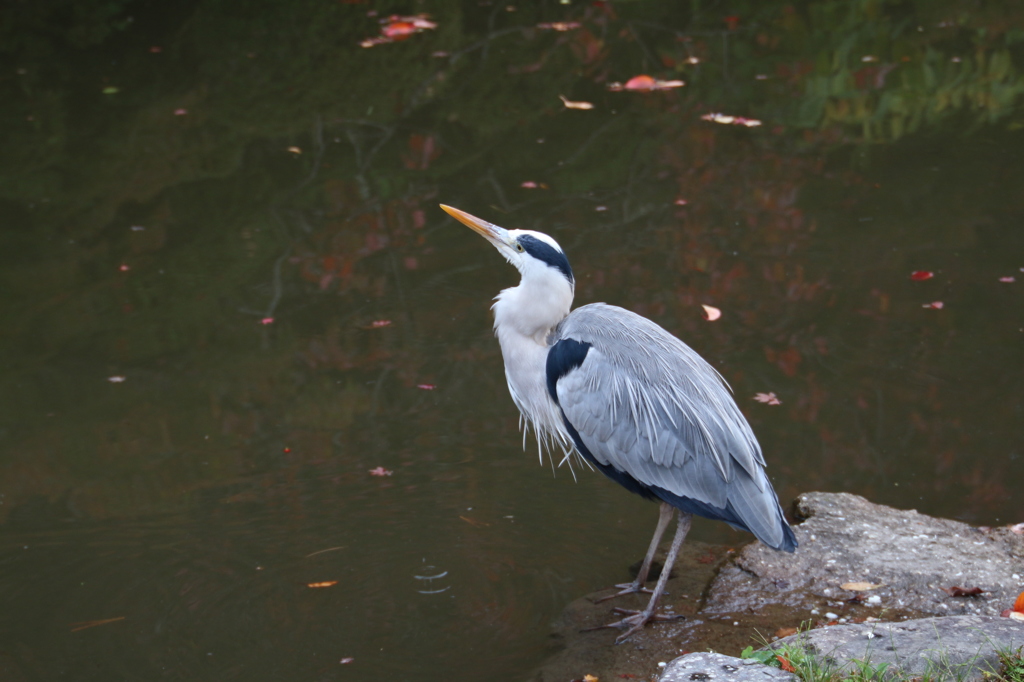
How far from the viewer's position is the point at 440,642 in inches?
147

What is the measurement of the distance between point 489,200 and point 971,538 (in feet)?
14.5

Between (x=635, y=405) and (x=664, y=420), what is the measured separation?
126 millimetres

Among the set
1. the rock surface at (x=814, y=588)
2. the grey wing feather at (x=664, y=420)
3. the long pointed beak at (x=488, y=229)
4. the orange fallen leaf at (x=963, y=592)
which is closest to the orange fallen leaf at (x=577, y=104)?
the long pointed beak at (x=488, y=229)

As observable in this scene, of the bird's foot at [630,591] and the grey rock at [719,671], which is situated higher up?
the grey rock at [719,671]

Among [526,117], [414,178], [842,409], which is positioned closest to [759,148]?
[526,117]

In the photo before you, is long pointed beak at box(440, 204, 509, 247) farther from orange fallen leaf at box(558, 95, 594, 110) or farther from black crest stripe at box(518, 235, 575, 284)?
orange fallen leaf at box(558, 95, 594, 110)

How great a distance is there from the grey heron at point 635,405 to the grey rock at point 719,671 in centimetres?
79

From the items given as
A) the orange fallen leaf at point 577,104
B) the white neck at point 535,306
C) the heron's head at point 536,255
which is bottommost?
the orange fallen leaf at point 577,104

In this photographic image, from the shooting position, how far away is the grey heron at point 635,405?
3.64m

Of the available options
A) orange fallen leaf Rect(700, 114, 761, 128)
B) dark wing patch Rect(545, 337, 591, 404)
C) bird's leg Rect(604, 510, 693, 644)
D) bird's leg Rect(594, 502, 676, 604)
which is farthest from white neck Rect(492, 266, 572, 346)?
orange fallen leaf Rect(700, 114, 761, 128)

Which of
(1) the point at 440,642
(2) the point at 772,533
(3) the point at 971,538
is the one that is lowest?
(1) the point at 440,642

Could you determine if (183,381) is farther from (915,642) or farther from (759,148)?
(759,148)

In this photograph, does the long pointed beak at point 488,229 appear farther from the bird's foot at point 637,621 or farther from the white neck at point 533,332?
the bird's foot at point 637,621

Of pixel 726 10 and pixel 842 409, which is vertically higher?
pixel 726 10
